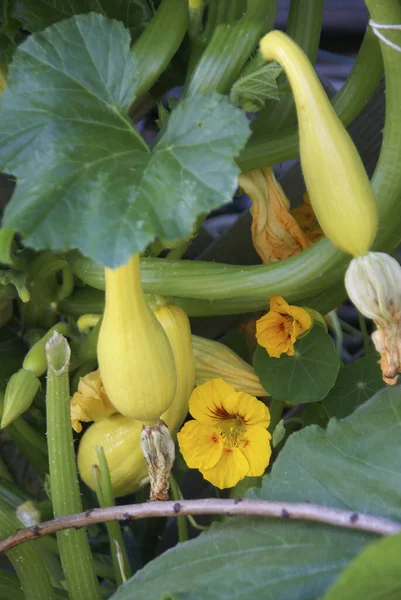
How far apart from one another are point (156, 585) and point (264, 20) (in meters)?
0.60

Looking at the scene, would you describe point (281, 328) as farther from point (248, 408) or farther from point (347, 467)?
point (347, 467)

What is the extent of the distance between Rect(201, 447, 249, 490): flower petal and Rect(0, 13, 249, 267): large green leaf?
0.37 metres

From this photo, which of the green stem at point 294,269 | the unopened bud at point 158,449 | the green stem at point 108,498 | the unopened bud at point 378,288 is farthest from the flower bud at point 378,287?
the green stem at point 108,498

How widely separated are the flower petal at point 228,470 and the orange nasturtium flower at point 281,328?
0.13m

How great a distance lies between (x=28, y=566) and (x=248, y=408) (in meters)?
0.31

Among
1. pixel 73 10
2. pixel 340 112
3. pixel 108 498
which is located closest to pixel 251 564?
pixel 108 498

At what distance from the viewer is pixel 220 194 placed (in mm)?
571

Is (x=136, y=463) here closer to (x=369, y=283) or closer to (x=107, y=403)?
(x=107, y=403)

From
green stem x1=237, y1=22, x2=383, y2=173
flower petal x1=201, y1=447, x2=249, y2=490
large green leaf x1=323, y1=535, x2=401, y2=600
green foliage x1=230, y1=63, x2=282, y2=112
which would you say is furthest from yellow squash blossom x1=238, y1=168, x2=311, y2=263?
large green leaf x1=323, y1=535, x2=401, y2=600

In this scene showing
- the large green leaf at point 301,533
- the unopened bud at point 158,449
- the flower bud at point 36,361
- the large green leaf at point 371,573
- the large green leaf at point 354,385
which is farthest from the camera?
the large green leaf at point 354,385

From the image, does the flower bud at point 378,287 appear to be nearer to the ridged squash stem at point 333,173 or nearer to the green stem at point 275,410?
the ridged squash stem at point 333,173

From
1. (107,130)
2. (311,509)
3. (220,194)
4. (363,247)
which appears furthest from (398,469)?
(107,130)

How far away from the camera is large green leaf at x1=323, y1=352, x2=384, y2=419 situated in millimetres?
979

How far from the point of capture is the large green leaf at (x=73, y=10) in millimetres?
856
